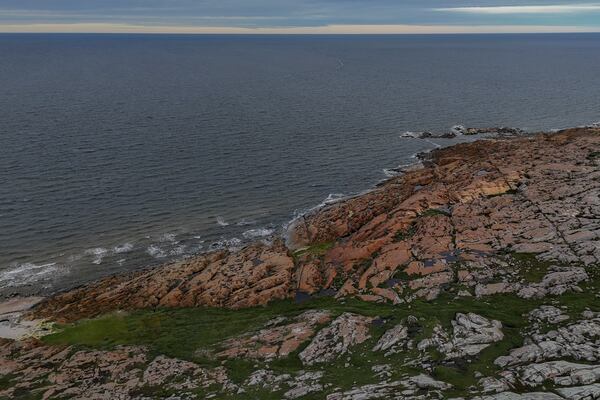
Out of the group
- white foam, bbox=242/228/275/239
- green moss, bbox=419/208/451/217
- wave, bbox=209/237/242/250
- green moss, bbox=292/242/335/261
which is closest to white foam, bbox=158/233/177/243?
wave, bbox=209/237/242/250

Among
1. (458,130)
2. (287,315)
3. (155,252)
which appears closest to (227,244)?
(155,252)

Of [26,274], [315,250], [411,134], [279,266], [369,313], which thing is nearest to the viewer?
[369,313]

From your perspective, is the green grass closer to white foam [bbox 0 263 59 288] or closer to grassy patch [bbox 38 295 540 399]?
grassy patch [bbox 38 295 540 399]

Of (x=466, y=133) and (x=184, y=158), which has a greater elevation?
(x=466, y=133)

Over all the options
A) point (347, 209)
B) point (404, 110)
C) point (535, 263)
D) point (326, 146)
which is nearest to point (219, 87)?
point (404, 110)

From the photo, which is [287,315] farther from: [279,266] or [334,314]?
[279,266]

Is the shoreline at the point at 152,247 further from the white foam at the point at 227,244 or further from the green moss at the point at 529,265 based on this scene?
the green moss at the point at 529,265
